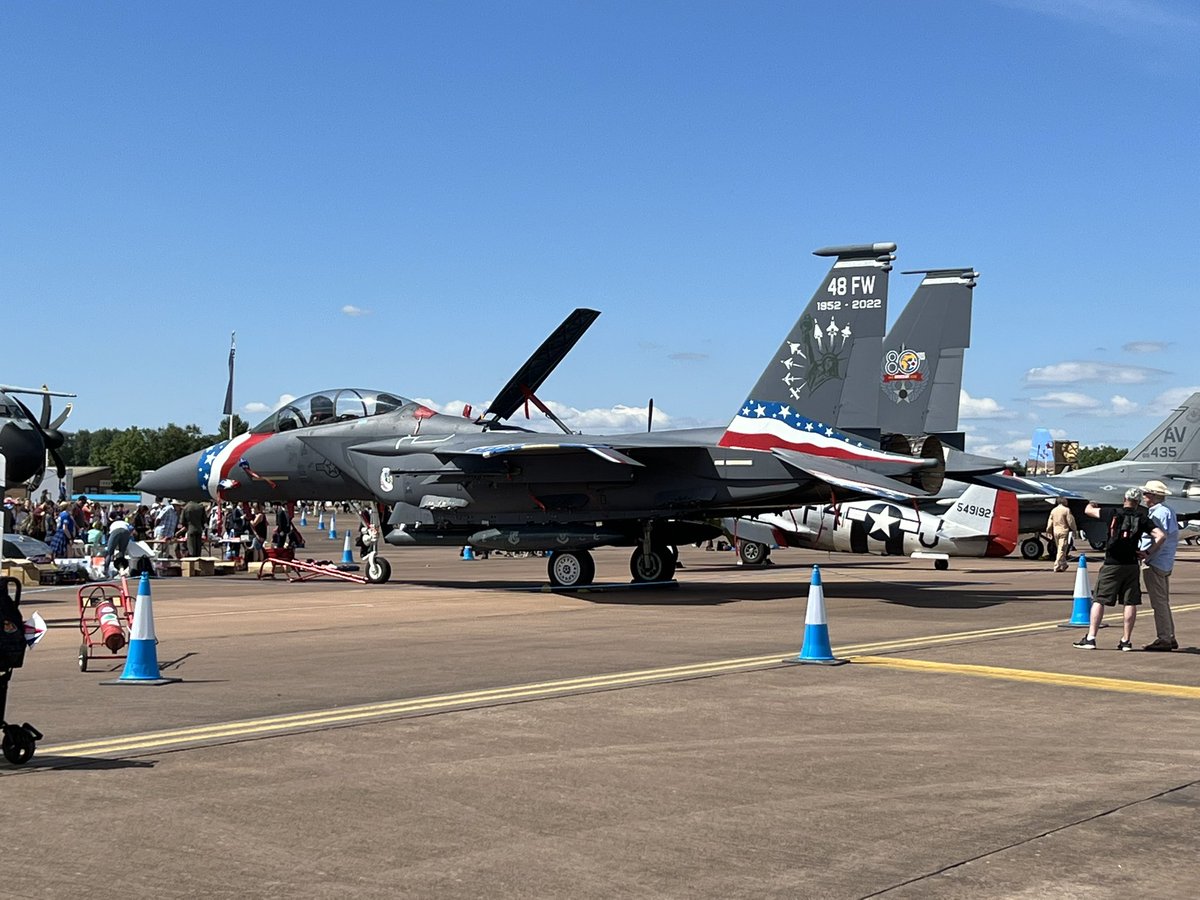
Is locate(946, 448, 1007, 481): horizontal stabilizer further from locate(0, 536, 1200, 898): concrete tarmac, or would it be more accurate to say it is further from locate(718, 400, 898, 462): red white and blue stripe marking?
locate(0, 536, 1200, 898): concrete tarmac

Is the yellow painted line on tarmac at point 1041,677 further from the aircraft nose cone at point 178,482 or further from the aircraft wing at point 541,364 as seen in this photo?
the aircraft nose cone at point 178,482

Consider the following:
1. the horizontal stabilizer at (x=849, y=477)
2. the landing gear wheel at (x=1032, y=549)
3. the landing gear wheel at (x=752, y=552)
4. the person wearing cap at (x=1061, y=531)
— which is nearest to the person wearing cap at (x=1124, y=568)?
the horizontal stabilizer at (x=849, y=477)

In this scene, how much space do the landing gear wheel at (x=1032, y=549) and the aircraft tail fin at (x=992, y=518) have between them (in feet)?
28.8

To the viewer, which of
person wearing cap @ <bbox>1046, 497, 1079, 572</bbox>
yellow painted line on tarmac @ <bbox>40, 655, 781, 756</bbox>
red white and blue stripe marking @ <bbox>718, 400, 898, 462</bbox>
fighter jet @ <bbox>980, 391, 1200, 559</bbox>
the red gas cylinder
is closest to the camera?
yellow painted line on tarmac @ <bbox>40, 655, 781, 756</bbox>

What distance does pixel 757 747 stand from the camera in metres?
8.02

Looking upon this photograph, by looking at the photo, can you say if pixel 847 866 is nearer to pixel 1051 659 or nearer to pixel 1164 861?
pixel 1164 861

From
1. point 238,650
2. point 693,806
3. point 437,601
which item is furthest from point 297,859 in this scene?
point 437,601

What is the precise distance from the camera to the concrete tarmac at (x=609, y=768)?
207 inches

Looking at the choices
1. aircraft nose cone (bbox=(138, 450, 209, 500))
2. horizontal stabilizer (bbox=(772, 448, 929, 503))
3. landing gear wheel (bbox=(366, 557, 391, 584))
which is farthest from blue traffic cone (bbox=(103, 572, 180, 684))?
aircraft nose cone (bbox=(138, 450, 209, 500))

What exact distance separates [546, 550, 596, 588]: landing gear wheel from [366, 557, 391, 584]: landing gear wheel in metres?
3.67

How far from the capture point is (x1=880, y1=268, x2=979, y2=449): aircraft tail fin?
25.7m

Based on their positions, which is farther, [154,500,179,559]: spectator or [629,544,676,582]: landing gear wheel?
[154,500,179,559]: spectator

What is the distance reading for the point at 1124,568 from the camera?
43.7 ft

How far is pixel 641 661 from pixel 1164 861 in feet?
23.8
